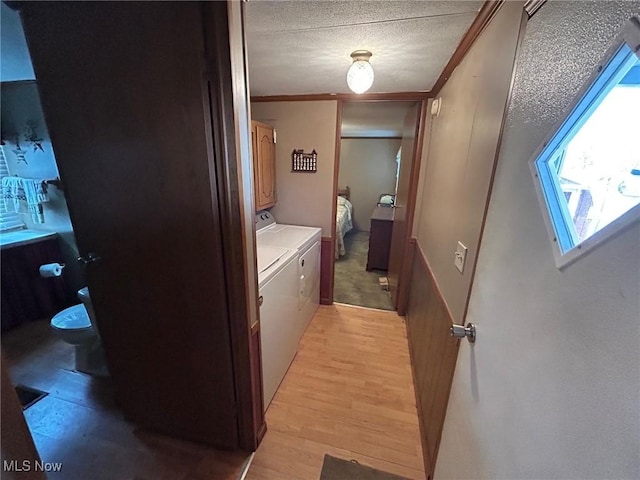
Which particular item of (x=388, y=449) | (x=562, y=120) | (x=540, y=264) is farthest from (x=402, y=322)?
(x=562, y=120)

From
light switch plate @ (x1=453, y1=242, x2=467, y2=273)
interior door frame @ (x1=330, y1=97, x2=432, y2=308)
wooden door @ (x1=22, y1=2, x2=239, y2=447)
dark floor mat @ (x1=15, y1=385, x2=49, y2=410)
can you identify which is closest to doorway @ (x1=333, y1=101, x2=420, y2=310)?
interior door frame @ (x1=330, y1=97, x2=432, y2=308)

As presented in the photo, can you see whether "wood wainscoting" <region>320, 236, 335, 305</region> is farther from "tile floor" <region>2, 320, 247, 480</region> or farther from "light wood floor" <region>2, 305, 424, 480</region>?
"tile floor" <region>2, 320, 247, 480</region>

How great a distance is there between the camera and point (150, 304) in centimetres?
121

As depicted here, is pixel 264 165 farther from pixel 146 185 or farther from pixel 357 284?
pixel 357 284

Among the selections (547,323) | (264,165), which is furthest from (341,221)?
(547,323)

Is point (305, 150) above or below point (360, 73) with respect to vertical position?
below

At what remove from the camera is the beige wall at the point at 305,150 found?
8.27ft

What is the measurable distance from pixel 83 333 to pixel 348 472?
1.86 meters

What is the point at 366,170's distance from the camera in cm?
598

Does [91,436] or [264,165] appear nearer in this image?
[91,436]

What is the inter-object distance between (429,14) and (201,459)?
2463mm

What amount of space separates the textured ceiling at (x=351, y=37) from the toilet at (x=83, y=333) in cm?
190

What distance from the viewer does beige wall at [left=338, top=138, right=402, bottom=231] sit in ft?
19.0

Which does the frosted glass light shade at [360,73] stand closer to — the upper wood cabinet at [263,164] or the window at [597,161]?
the upper wood cabinet at [263,164]
